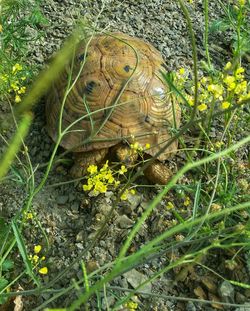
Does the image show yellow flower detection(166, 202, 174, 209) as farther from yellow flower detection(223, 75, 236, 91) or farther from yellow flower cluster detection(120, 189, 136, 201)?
yellow flower detection(223, 75, 236, 91)

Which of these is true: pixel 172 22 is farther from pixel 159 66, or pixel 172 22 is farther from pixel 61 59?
pixel 61 59

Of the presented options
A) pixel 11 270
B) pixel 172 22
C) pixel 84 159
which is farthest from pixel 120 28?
pixel 11 270

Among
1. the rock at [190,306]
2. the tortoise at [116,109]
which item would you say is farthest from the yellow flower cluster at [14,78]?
the rock at [190,306]

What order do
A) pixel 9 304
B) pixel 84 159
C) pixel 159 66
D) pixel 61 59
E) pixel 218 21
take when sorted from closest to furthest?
pixel 61 59, pixel 9 304, pixel 84 159, pixel 159 66, pixel 218 21

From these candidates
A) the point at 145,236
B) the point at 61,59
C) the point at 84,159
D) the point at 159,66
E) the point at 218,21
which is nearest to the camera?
the point at 61,59

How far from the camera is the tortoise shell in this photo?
8.36 feet

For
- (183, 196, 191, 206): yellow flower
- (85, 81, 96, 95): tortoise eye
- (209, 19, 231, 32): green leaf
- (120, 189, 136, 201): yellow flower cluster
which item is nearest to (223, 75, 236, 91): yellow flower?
(120, 189, 136, 201): yellow flower cluster

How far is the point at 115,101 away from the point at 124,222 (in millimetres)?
606

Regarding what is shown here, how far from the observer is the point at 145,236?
2.30 meters

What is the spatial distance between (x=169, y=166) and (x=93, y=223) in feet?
1.77

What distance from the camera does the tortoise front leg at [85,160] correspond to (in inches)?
100.0

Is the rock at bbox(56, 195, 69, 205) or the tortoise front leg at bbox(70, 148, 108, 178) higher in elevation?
the tortoise front leg at bbox(70, 148, 108, 178)

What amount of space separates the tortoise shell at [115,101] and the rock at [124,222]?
0.39 metres

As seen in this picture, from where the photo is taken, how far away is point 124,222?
7.61 ft
